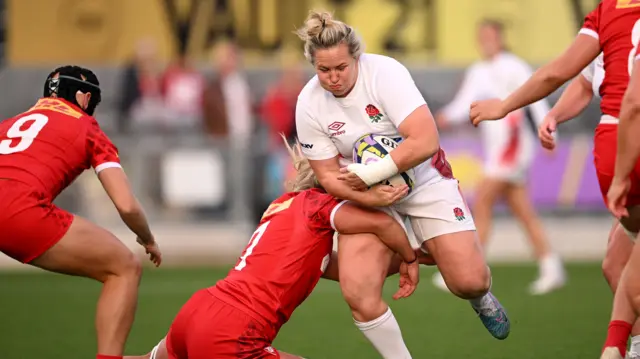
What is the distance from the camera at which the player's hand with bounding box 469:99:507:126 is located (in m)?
6.08

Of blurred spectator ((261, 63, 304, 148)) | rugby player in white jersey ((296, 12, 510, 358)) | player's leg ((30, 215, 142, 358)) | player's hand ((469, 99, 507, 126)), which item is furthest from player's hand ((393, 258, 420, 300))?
blurred spectator ((261, 63, 304, 148))

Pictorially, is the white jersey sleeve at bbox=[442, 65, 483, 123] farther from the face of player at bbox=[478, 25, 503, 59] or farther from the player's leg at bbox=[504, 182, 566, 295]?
the player's leg at bbox=[504, 182, 566, 295]

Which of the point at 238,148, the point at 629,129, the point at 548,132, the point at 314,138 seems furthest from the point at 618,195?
the point at 238,148

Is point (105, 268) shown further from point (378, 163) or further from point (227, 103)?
point (227, 103)

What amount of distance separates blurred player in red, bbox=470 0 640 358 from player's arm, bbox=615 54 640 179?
0.90ft

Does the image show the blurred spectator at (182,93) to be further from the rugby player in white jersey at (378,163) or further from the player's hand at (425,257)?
the rugby player in white jersey at (378,163)

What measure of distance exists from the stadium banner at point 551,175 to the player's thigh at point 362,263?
796 centimetres

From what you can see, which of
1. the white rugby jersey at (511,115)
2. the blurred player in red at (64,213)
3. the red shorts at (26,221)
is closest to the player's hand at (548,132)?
the blurred player in red at (64,213)

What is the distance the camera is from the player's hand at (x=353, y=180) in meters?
6.07

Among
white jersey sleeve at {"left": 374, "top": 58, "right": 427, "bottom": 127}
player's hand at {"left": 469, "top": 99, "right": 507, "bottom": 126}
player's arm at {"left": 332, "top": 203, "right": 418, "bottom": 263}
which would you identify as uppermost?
white jersey sleeve at {"left": 374, "top": 58, "right": 427, "bottom": 127}

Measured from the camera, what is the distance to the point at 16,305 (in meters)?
10.3

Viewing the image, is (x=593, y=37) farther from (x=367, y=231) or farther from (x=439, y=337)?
(x=439, y=337)

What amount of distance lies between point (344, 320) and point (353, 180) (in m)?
3.16

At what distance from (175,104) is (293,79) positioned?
174 centimetres
